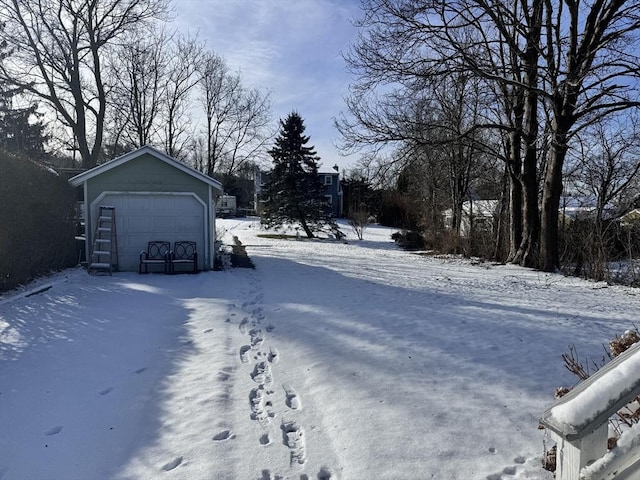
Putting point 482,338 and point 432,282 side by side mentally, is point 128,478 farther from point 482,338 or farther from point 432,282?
point 432,282

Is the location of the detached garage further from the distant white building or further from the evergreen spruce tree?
the evergreen spruce tree

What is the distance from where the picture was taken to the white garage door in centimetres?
1135

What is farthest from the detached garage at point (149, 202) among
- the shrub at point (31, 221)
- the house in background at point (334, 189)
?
the house in background at point (334, 189)

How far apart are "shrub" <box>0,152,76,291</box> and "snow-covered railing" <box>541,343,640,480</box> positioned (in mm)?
9207

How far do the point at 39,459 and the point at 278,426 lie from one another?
1.73m

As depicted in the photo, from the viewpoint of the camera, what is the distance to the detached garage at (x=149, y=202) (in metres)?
11.1

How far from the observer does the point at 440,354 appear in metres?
4.81

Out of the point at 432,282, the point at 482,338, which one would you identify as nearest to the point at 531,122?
the point at 432,282

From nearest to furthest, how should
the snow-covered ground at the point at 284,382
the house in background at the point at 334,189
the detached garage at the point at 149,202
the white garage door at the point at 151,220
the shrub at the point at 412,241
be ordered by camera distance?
1. the snow-covered ground at the point at 284,382
2. the detached garage at the point at 149,202
3. the white garage door at the point at 151,220
4. the shrub at the point at 412,241
5. the house in background at the point at 334,189

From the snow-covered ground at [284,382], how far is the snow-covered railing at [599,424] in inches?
46.5

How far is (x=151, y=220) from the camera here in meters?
11.5

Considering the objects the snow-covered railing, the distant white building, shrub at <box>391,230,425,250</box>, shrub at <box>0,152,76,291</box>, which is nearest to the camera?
the snow-covered railing

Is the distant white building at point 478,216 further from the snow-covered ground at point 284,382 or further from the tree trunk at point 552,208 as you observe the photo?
the snow-covered ground at point 284,382

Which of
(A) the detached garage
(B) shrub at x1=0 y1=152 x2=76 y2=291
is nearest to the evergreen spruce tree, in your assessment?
(A) the detached garage
